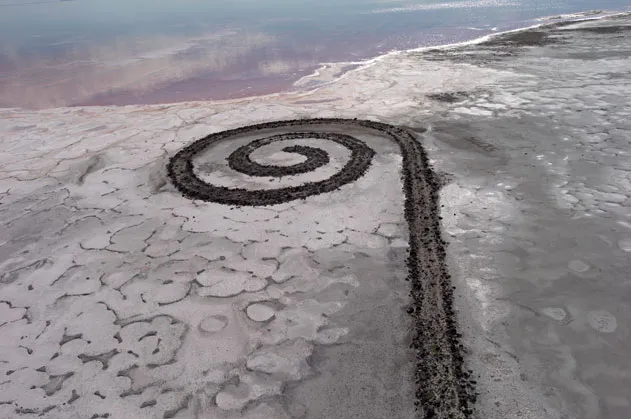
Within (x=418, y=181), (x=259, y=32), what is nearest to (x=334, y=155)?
(x=418, y=181)

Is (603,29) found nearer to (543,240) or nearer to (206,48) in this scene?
(206,48)

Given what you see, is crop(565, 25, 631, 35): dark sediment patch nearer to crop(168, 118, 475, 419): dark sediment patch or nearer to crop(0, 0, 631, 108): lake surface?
crop(0, 0, 631, 108): lake surface

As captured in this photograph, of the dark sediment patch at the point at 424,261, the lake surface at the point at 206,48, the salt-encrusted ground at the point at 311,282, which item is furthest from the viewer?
the lake surface at the point at 206,48

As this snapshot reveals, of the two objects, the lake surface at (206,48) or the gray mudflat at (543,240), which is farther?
the lake surface at (206,48)

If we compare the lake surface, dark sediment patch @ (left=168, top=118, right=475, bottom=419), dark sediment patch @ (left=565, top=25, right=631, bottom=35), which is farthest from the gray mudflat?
dark sediment patch @ (left=565, top=25, right=631, bottom=35)

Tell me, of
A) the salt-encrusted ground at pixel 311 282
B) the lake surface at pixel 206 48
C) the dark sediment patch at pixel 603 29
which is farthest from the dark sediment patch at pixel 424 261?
the dark sediment patch at pixel 603 29

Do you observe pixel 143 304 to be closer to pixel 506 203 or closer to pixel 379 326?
pixel 379 326

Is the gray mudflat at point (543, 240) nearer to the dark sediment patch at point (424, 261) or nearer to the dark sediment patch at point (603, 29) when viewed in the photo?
the dark sediment patch at point (424, 261)
